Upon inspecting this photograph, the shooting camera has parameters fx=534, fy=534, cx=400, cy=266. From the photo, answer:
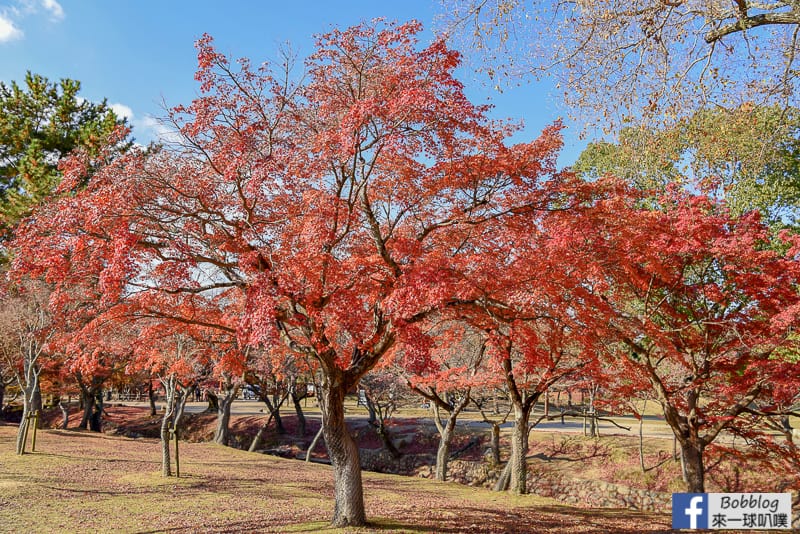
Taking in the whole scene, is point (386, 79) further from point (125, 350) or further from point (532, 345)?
point (125, 350)

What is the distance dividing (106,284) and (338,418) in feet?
14.0

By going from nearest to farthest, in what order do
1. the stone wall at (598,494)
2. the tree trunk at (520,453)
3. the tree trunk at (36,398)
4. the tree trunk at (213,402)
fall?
the tree trunk at (520,453)
the tree trunk at (36,398)
the stone wall at (598,494)
the tree trunk at (213,402)

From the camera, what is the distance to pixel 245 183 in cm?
801

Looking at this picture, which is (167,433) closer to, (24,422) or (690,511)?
(24,422)

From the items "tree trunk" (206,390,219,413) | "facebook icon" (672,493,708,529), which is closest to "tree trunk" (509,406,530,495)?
"facebook icon" (672,493,708,529)

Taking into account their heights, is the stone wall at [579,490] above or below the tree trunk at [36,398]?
below

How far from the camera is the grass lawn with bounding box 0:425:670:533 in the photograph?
8.88 m

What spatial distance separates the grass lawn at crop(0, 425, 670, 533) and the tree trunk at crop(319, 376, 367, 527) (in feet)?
1.15

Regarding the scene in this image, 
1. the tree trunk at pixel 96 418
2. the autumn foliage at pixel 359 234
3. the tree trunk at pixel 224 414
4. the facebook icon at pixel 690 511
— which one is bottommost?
the tree trunk at pixel 96 418

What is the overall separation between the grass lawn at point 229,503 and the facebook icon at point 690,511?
2023mm

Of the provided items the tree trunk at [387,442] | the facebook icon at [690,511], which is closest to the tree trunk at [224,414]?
the tree trunk at [387,442]

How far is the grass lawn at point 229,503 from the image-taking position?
8.88 metres

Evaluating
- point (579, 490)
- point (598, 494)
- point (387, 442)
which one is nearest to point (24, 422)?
point (387, 442)

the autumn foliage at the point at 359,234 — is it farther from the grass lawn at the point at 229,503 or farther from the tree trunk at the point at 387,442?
the tree trunk at the point at 387,442
